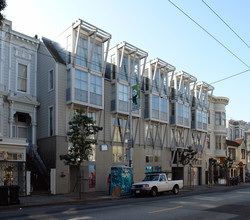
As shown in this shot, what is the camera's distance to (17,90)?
26.2 m

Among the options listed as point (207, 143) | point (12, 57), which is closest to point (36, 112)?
point (12, 57)

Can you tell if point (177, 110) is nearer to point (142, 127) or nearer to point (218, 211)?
point (142, 127)

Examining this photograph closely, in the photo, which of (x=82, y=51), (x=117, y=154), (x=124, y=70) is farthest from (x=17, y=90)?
(x=117, y=154)

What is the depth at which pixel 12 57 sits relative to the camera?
26.0 metres

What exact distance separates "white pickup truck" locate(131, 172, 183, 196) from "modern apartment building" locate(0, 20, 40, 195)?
825 cm

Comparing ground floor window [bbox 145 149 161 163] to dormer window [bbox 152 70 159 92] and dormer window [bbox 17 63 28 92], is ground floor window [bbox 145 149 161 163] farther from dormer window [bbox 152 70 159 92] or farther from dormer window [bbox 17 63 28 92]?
dormer window [bbox 17 63 28 92]

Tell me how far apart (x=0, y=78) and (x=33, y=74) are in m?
3.58

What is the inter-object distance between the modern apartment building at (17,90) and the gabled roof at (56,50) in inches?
53.8

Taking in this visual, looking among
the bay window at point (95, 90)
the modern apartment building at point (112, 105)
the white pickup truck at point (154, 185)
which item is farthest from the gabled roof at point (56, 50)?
the white pickup truck at point (154, 185)

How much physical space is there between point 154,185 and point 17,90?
13.7 m

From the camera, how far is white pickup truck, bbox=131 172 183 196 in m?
22.0

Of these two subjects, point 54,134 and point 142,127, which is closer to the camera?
point 54,134

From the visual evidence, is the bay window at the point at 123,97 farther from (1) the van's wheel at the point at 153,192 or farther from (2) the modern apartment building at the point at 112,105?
(1) the van's wheel at the point at 153,192

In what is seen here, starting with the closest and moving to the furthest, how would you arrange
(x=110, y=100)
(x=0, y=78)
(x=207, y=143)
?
1. (x=0, y=78)
2. (x=110, y=100)
3. (x=207, y=143)
